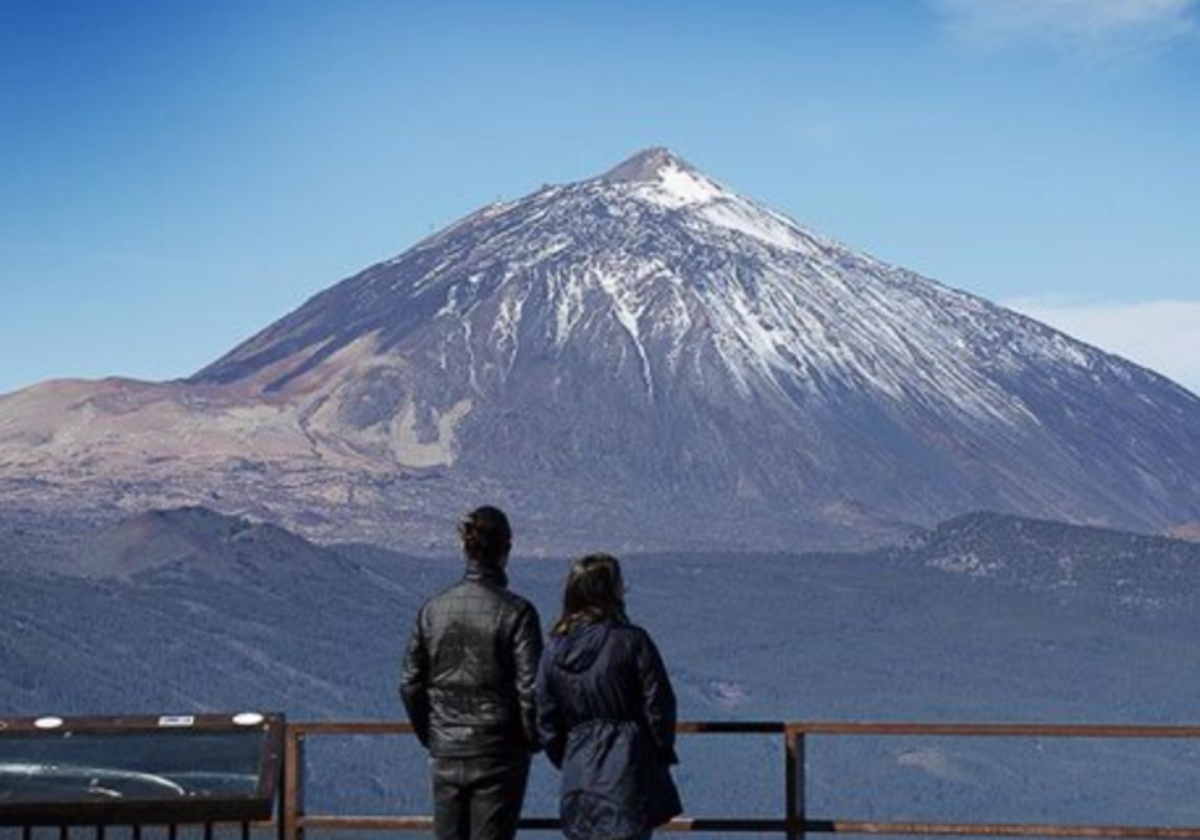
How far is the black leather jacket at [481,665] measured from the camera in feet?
30.3

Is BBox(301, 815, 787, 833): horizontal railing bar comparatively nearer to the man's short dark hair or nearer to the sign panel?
the man's short dark hair

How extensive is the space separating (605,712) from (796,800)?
5.76 ft

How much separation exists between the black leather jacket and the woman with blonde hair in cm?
10

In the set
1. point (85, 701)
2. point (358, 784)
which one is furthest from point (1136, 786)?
point (85, 701)

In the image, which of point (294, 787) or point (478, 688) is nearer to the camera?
point (478, 688)

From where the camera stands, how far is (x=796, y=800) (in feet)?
35.0

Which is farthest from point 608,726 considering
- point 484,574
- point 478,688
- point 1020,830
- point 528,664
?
point 1020,830

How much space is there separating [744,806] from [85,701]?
5496 cm

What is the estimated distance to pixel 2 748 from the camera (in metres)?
9.16

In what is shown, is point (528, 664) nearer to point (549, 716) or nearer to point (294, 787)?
point (549, 716)

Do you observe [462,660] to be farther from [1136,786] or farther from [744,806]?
[1136,786]

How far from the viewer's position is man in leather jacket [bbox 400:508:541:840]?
30.3ft

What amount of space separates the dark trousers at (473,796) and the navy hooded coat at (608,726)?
8.6 inches

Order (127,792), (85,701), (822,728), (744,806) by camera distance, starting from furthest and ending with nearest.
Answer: (85,701) → (744,806) → (822,728) → (127,792)
